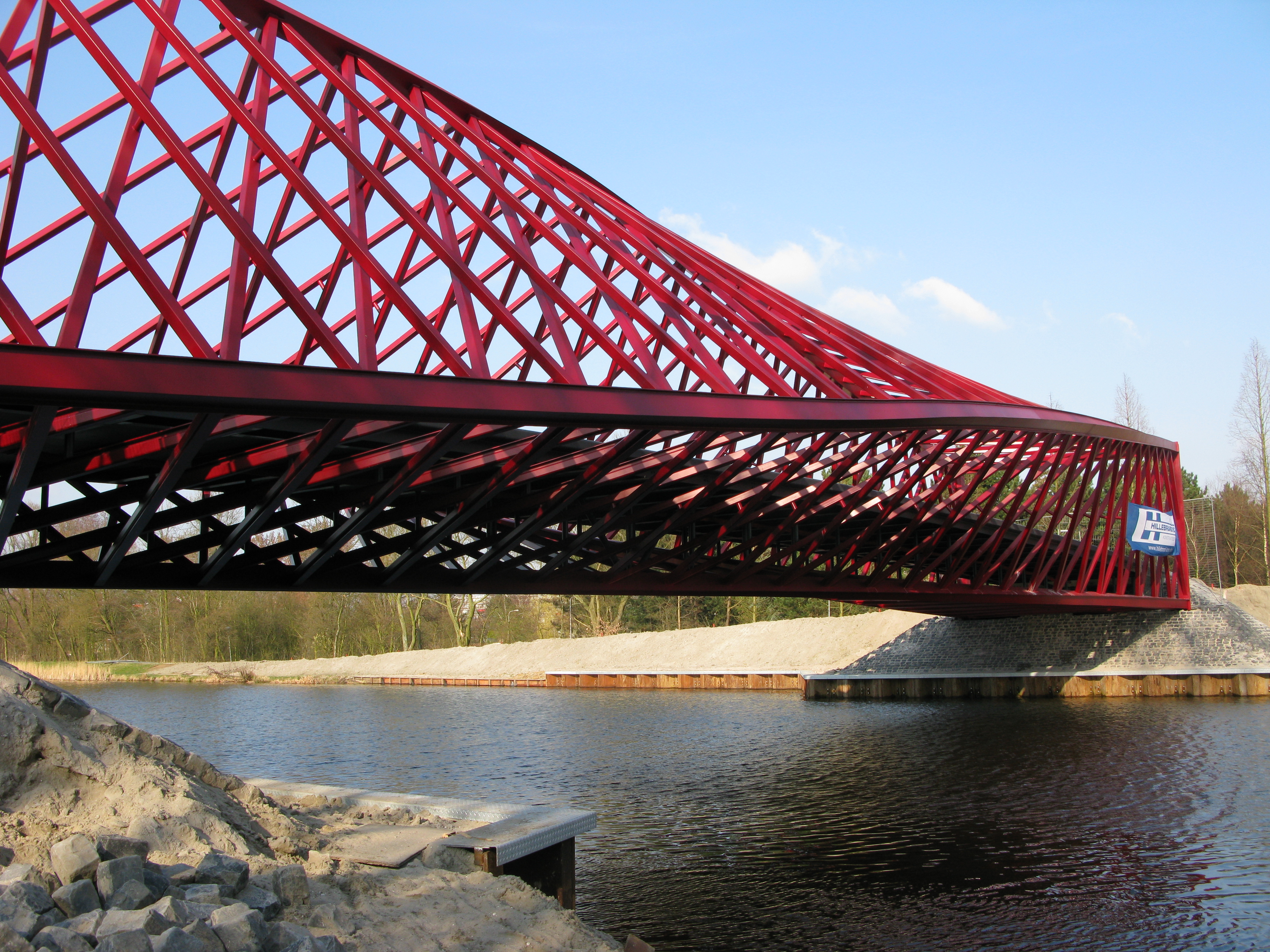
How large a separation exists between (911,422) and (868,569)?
25.7 meters

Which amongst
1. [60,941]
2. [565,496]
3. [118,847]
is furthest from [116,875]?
[565,496]

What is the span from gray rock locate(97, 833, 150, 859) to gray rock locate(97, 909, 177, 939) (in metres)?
0.79

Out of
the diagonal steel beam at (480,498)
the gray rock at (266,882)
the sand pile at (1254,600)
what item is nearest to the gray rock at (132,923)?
the gray rock at (266,882)

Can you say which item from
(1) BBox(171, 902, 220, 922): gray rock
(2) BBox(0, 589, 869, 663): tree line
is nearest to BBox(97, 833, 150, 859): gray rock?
(1) BBox(171, 902, 220, 922): gray rock

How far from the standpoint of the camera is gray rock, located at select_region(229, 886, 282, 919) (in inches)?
283

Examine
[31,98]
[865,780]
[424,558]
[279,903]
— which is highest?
[31,98]

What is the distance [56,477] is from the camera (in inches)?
543

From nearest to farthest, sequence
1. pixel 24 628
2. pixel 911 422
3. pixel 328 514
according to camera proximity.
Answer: pixel 328 514, pixel 911 422, pixel 24 628

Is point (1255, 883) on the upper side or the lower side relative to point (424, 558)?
lower

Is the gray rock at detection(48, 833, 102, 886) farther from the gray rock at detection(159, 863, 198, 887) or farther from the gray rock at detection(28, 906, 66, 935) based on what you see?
the gray rock at detection(159, 863, 198, 887)

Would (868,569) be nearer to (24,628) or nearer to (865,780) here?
(865,780)

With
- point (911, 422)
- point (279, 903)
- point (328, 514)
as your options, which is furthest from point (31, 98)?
point (911, 422)

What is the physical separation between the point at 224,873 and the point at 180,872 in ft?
1.09

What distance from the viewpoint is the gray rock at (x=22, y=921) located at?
19.6 feet
